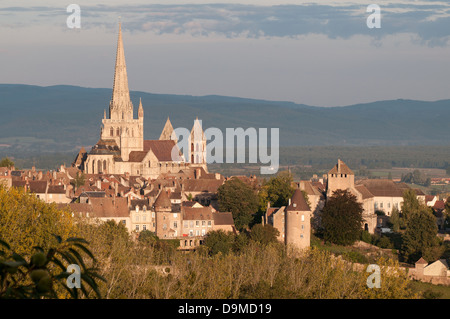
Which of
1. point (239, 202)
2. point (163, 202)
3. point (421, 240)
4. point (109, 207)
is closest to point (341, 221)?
point (421, 240)

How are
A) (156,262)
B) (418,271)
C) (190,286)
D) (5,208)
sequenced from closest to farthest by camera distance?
(190,286), (5,208), (156,262), (418,271)

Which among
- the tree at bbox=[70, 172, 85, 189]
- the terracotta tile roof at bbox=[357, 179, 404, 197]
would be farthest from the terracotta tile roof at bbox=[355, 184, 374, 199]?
the tree at bbox=[70, 172, 85, 189]

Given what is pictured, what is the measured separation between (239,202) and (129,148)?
52824 mm

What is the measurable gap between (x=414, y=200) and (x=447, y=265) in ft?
60.1

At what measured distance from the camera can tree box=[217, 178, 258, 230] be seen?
65.1 metres

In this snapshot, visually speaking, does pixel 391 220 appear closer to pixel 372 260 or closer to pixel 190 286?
pixel 372 260

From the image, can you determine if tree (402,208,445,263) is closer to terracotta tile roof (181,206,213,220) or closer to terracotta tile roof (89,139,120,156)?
terracotta tile roof (181,206,213,220)

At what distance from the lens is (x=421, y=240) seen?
60.8m

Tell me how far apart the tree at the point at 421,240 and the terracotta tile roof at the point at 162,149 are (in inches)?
2242

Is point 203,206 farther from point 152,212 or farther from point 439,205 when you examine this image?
point 439,205

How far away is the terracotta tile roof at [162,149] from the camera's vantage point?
11588 centimetres

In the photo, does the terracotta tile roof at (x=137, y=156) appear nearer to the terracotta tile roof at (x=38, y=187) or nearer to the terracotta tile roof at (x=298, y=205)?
the terracotta tile roof at (x=38, y=187)
